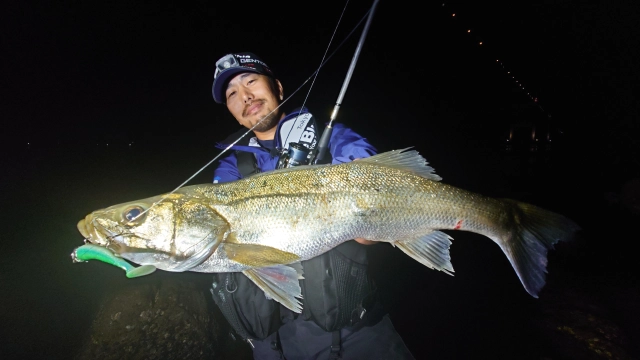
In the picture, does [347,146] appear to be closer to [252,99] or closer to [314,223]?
[314,223]

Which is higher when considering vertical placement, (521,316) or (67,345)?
(521,316)

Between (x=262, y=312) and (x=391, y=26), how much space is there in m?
36.2

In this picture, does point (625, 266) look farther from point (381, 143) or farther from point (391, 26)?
point (391, 26)

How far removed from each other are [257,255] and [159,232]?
26.9 inches

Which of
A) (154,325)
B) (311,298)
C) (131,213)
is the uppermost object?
(131,213)

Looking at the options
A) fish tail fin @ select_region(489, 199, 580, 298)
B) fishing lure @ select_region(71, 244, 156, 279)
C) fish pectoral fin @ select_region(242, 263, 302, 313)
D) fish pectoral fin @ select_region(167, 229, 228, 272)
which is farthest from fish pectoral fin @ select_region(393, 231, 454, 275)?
fishing lure @ select_region(71, 244, 156, 279)

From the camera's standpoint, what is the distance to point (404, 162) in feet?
6.61

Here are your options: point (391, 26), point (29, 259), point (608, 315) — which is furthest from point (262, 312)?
point (391, 26)

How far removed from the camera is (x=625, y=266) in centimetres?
553

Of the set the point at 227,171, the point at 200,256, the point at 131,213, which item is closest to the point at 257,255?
the point at 200,256

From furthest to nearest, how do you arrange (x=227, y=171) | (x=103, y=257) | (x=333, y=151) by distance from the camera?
(x=227, y=171), (x=333, y=151), (x=103, y=257)

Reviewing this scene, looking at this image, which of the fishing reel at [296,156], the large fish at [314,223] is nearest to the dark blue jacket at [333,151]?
the fishing reel at [296,156]

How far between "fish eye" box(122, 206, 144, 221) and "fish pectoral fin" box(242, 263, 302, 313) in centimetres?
84

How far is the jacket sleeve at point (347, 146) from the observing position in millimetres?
2359
